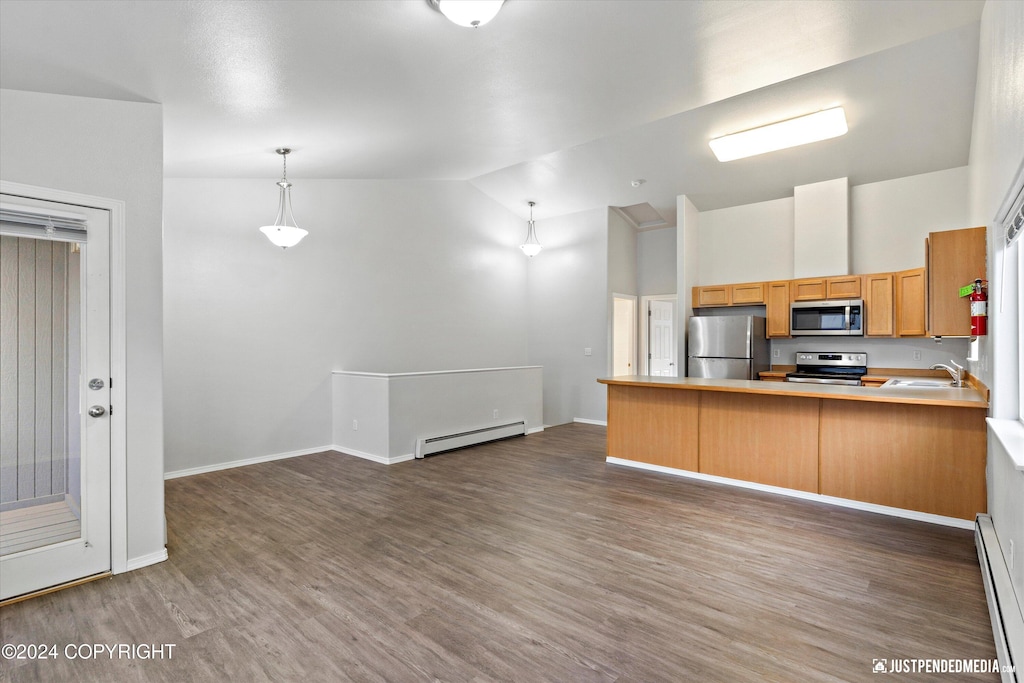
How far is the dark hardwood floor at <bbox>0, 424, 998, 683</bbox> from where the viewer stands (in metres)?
1.94

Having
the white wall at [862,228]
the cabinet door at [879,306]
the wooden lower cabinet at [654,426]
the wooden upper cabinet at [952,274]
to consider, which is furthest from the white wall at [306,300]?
the wooden upper cabinet at [952,274]

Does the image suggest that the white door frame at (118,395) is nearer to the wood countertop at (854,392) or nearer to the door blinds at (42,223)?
the door blinds at (42,223)

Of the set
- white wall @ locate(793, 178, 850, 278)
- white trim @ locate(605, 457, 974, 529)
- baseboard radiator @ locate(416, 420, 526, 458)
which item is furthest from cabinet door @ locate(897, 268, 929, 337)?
baseboard radiator @ locate(416, 420, 526, 458)

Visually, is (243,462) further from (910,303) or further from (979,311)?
(910,303)

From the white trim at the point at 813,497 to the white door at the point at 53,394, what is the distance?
13.1 feet

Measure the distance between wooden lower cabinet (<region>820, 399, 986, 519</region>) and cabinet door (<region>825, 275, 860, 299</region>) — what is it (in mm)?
2435

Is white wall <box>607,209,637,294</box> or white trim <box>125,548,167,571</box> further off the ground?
white wall <box>607,209,637,294</box>

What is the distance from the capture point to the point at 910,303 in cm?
516

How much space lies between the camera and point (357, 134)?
4.00 m

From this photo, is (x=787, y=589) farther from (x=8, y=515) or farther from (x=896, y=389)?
(x=8, y=515)

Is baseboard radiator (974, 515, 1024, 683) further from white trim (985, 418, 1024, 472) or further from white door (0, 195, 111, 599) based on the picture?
white door (0, 195, 111, 599)

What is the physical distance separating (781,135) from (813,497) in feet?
10.9

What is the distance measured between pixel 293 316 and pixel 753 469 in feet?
15.5

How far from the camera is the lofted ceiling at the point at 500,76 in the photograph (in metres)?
2.32
